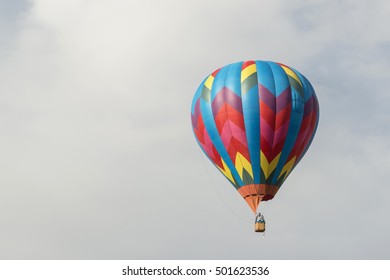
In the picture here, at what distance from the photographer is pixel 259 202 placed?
71.9m

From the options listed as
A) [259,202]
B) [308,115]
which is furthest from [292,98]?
[259,202]

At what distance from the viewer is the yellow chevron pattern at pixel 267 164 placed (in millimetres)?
72062

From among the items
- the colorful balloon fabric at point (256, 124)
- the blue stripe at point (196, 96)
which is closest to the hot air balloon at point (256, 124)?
the colorful balloon fabric at point (256, 124)

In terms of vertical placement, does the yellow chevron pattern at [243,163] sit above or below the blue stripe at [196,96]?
below

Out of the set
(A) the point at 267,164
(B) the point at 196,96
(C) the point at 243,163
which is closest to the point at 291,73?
(A) the point at 267,164

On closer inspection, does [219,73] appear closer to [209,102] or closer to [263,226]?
[209,102]

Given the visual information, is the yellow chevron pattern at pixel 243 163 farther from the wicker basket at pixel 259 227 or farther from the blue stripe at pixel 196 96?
the blue stripe at pixel 196 96

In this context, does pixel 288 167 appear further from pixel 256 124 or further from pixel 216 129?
pixel 216 129

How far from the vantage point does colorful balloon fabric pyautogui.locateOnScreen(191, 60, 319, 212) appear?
71.8m

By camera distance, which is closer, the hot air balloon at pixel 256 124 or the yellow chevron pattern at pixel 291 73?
the hot air balloon at pixel 256 124

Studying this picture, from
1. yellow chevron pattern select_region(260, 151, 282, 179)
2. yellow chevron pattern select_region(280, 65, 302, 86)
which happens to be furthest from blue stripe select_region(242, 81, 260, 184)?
yellow chevron pattern select_region(280, 65, 302, 86)

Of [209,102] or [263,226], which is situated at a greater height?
[209,102]

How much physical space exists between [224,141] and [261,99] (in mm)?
3297

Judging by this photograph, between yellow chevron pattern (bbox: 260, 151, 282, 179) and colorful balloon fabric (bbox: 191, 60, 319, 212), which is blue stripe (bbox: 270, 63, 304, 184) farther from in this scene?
yellow chevron pattern (bbox: 260, 151, 282, 179)
